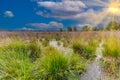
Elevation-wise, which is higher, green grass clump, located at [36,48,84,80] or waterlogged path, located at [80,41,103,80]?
green grass clump, located at [36,48,84,80]

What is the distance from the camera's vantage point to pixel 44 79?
18.0 ft

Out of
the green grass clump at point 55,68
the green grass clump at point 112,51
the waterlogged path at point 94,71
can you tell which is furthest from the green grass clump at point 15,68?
the green grass clump at point 112,51

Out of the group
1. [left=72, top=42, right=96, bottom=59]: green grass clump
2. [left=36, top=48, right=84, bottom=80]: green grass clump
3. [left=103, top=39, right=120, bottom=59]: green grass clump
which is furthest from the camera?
[left=72, top=42, right=96, bottom=59]: green grass clump

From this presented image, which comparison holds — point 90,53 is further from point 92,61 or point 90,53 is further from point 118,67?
point 118,67

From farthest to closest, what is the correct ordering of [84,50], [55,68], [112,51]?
[84,50]
[112,51]
[55,68]

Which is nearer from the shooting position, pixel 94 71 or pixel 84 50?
pixel 94 71

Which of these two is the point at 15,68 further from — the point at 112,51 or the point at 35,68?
the point at 112,51

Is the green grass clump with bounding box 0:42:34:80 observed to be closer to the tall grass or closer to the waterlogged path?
the tall grass

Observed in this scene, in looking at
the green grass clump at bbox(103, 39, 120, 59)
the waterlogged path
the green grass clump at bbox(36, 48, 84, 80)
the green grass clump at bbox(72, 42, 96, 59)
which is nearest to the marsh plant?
the green grass clump at bbox(36, 48, 84, 80)

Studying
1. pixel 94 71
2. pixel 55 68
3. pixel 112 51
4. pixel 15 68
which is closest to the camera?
pixel 15 68

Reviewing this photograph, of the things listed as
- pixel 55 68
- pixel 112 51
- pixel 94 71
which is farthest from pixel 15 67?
pixel 112 51

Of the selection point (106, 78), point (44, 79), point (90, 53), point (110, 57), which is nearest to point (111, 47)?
point (110, 57)

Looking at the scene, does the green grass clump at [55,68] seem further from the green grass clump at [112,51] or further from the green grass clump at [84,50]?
the green grass clump at [84,50]

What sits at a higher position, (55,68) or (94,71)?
(55,68)
